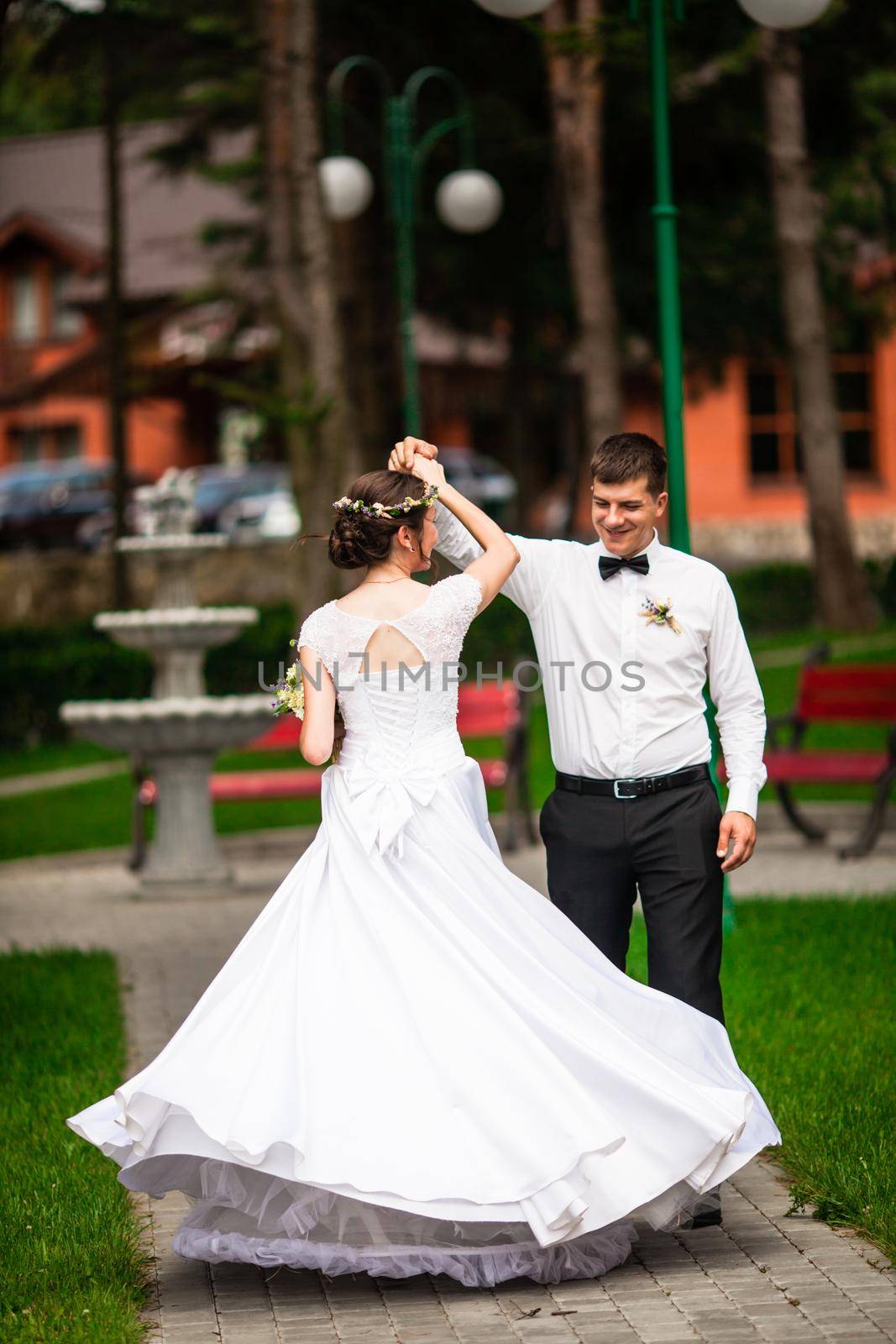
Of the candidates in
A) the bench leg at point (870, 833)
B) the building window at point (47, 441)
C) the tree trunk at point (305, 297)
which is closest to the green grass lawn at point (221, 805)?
the tree trunk at point (305, 297)

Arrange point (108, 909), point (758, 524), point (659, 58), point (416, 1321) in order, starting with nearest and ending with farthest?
1. point (416, 1321)
2. point (659, 58)
3. point (108, 909)
4. point (758, 524)

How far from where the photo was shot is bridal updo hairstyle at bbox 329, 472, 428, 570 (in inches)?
200

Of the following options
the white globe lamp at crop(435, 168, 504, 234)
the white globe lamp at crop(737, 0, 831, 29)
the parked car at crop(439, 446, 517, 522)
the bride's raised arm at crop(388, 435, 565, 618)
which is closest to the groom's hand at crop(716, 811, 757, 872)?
the bride's raised arm at crop(388, 435, 565, 618)

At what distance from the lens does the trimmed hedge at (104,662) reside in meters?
20.5

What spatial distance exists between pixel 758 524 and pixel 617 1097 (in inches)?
1466

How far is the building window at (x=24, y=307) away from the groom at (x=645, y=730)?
4830 cm

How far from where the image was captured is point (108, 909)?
36.6 feet

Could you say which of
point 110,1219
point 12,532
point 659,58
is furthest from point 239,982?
point 12,532

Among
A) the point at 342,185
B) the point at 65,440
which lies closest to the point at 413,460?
the point at 342,185

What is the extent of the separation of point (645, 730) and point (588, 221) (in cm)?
1668

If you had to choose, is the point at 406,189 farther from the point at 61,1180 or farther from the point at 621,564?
the point at 61,1180

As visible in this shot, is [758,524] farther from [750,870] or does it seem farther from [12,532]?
[750,870]

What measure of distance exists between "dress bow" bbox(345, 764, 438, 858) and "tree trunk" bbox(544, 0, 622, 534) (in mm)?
15875

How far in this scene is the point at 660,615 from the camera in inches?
211
